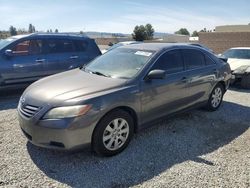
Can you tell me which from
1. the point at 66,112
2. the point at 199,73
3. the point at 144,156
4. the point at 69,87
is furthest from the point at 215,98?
the point at 66,112

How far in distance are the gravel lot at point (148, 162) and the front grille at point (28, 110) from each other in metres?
0.63

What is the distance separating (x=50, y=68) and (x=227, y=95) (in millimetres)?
5139

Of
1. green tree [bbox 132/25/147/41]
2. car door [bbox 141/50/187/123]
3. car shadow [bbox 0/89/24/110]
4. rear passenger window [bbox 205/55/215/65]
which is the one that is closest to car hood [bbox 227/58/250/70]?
rear passenger window [bbox 205/55/215/65]

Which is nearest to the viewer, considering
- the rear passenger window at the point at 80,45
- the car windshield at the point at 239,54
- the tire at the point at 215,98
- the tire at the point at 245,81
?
the tire at the point at 215,98

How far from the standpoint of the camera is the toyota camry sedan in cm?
353

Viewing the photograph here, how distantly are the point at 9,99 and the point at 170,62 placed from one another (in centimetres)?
426

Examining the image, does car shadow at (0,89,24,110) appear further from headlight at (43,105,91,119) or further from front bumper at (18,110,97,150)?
headlight at (43,105,91,119)

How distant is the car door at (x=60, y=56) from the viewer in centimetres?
771

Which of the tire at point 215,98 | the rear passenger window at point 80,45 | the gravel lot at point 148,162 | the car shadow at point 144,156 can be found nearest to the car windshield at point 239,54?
the tire at point 215,98

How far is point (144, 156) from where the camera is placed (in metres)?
4.02

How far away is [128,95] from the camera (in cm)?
402

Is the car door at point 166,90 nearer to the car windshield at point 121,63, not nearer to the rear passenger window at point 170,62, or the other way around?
the rear passenger window at point 170,62

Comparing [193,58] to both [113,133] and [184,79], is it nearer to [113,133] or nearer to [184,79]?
[184,79]

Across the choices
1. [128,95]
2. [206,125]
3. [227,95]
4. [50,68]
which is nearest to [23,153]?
[128,95]
